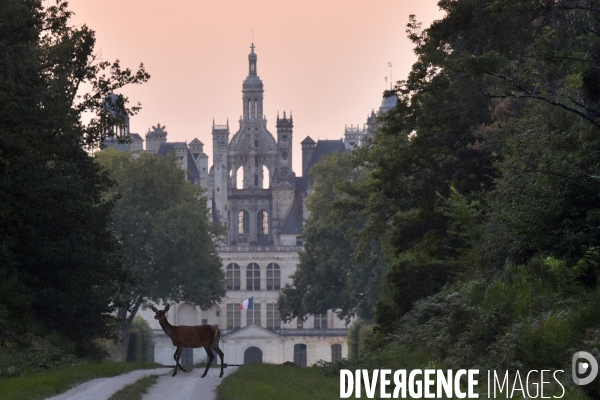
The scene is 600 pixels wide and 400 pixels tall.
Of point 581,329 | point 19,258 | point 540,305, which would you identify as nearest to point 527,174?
point 540,305

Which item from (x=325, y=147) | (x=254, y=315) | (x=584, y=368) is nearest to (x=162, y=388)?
(x=584, y=368)

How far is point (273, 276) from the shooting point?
472 feet

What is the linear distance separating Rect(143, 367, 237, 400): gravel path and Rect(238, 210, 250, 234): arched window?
540 ft

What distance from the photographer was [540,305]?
21.8 m

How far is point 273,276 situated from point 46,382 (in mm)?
123049

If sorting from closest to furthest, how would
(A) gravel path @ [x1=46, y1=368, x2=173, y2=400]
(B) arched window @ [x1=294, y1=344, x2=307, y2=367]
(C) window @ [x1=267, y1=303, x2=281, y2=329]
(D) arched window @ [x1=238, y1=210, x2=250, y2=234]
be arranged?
(A) gravel path @ [x1=46, y1=368, x2=173, y2=400]
(B) arched window @ [x1=294, y1=344, x2=307, y2=367]
(C) window @ [x1=267, y1=303, x2=281, y2=329]
(D) arched window @ [x1=238, y1=210, x2=250, y2=234]

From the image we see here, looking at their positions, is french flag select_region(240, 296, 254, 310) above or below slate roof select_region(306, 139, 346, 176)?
below

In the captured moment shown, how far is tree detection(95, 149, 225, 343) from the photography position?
81500mm

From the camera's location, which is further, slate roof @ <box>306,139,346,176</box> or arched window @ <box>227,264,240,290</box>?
slate roof @ <box>306,139,346,176</box>

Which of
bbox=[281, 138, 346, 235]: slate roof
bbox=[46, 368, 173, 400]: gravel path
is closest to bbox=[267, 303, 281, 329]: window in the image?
bbox=[281, 138, 346, 235]: slate roof

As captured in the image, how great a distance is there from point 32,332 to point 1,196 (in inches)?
178

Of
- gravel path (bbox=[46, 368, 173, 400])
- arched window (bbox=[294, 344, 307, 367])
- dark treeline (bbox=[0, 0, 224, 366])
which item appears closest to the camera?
gravel path (bbox=[46, 368, 173, 400])

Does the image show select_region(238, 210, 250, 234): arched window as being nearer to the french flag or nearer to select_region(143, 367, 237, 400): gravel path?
the french flag

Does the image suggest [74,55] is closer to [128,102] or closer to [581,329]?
[128,102]
